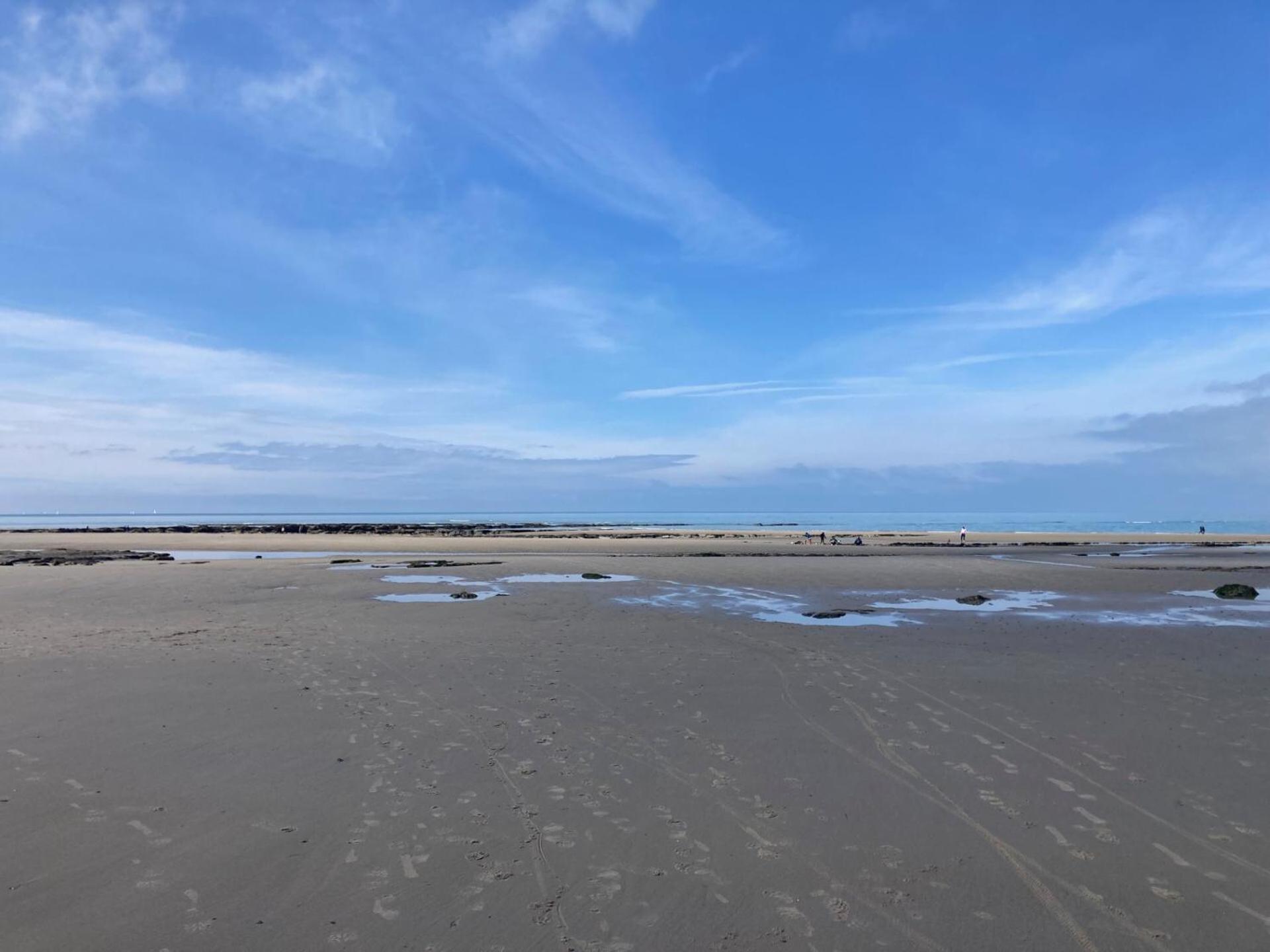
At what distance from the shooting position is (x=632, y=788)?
699 centimetres

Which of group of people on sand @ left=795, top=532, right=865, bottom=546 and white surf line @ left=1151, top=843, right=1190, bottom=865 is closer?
white surf line @ left=1151, top=843, right=1190, bottom=865

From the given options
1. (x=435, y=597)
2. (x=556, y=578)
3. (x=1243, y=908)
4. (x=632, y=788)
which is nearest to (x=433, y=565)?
(x=556, y=578)

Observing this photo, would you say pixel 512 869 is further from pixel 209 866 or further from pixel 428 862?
pixel 209 866

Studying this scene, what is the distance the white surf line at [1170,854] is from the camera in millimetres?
5484

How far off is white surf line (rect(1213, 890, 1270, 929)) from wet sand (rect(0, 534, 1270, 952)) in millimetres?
25

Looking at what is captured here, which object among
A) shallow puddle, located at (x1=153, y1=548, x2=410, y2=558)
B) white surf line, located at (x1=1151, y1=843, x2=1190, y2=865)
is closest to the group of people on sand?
shallow puddle, located at (x1=153, y1=548, x2=410, y2=558)

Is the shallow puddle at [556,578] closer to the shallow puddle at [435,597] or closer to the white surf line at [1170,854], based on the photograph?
the shallow puddle at [435,597]

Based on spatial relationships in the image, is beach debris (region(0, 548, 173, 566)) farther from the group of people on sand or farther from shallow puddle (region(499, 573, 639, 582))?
the group of people on sand

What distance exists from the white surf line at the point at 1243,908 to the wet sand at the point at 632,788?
2 cm

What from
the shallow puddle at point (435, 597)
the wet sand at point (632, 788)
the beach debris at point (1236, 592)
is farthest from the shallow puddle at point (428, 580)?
the beach debris at point (1236, 592)

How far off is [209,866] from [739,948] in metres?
3.70

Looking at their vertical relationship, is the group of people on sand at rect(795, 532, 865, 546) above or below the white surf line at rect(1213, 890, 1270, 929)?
above

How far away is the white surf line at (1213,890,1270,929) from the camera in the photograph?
186 inches

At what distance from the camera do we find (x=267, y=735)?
28.1 ft
